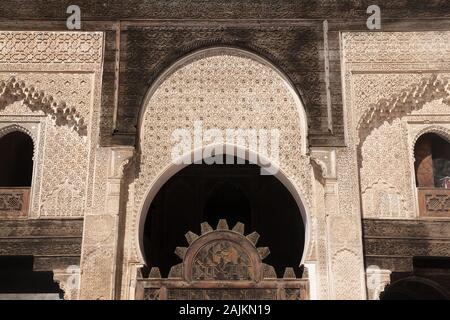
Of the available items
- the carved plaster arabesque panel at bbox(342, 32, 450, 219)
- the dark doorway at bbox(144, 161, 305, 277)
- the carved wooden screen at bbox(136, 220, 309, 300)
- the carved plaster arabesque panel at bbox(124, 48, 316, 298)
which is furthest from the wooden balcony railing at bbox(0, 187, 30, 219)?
the carved plaster arabesque panel at bbox(342, 32, 450, 219)

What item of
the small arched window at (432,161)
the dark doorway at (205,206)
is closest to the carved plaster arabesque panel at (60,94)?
the dark doorway at (205,206)

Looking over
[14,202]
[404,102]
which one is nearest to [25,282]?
[14,202]

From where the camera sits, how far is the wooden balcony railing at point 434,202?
21.5ft

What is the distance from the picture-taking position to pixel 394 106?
672 centimetres

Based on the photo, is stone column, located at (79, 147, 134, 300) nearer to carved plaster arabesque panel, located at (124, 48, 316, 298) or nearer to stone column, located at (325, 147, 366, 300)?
carved plaster arabesque panel, located at (124, 48, 316, 298)

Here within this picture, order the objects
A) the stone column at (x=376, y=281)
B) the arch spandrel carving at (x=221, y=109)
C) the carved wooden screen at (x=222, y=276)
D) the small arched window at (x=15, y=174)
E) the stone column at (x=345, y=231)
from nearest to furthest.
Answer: the carved wooden screen at (x=222, y=276) → the stone column at (x=345, y=231) → the stone column at (x=376, y=281) → the arch spandrel carving at (x=221, y=109) → the small arched window at (x=15, y=174)

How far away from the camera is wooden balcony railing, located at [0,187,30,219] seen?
21.6 ft

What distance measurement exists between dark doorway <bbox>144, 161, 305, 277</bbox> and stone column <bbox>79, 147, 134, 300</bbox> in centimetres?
264

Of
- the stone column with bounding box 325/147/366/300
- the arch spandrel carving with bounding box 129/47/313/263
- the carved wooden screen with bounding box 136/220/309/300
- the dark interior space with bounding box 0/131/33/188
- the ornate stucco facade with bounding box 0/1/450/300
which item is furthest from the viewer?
the dark interior space with bounding box 0/131/33/188

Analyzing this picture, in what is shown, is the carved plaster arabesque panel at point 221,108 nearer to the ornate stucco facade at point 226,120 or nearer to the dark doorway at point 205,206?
the ornate stucco facade at point 226,120

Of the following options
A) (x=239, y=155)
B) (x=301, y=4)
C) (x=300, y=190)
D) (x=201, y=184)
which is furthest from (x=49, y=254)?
(x=301, y=4)

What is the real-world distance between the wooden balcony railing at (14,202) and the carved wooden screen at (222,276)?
162 cm

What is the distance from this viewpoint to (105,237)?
6.15 meters

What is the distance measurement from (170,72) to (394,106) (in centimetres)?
252
